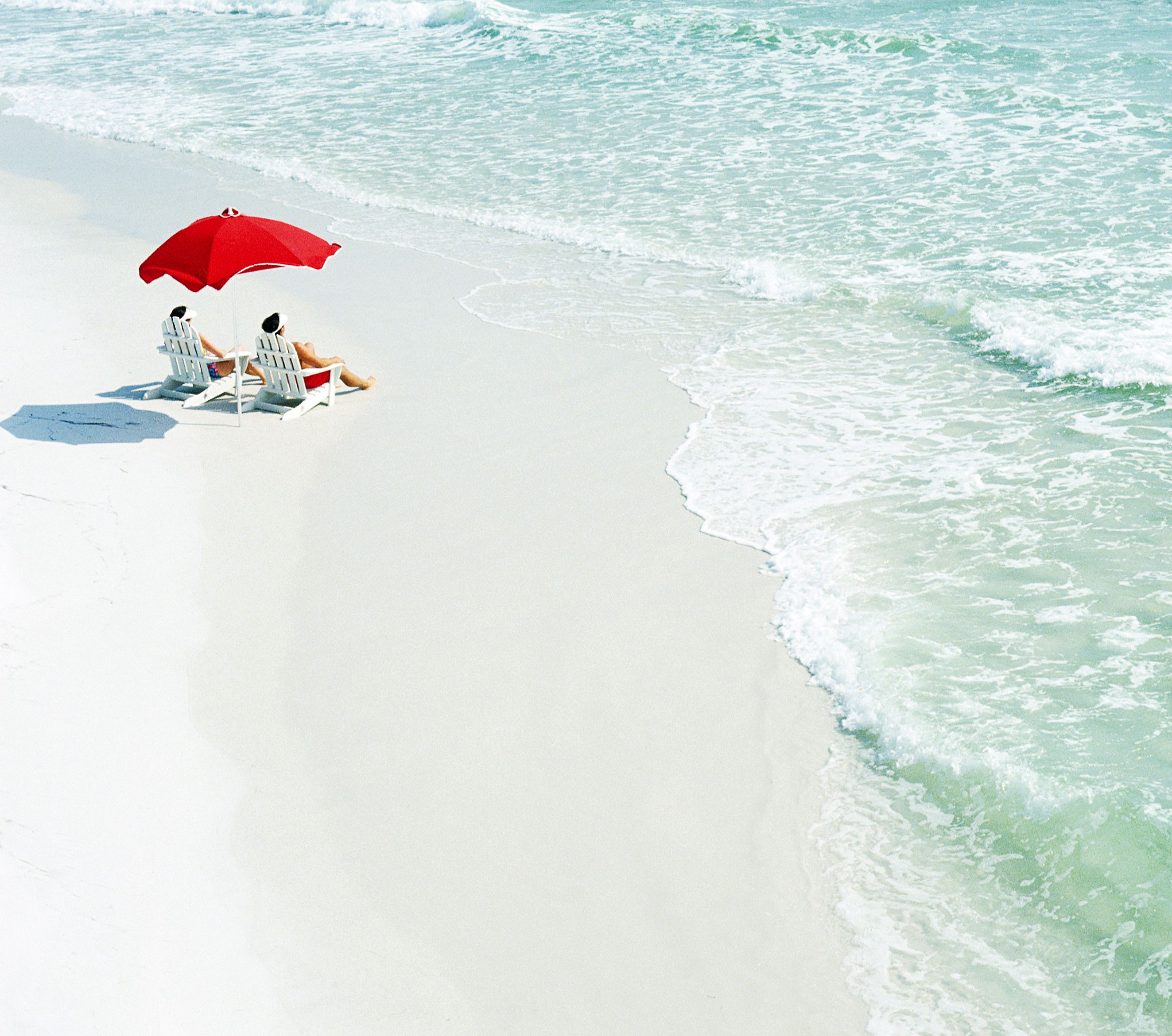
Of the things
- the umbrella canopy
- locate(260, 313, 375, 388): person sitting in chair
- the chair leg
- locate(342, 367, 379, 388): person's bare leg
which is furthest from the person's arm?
the umbrella canopy

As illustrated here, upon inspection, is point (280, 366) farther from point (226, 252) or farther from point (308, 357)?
point (226, 252)

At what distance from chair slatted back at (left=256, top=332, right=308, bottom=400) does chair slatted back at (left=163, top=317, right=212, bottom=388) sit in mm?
492

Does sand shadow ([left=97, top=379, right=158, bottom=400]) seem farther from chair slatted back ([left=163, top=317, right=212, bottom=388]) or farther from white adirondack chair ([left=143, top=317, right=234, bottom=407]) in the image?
chair slatted back ([left=163, top=317, right=212, bottom=388])

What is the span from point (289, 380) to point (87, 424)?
1.65 metres

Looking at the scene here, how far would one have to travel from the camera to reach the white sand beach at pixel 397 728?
4.59 meters

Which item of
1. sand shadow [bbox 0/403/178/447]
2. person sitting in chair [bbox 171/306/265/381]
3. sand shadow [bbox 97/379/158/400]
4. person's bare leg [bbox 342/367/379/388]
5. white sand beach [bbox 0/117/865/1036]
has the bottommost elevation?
white sand beach [bbox 0/117/865/1036]

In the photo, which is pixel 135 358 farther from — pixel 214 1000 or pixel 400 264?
pixel 214 1000

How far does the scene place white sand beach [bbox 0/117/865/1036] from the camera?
459cm

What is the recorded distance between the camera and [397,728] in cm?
604

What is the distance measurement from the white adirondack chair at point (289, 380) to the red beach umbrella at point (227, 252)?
64cm

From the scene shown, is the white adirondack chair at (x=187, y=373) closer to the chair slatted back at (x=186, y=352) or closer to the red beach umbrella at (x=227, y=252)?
the chair slatted back at (x=186, y=352)

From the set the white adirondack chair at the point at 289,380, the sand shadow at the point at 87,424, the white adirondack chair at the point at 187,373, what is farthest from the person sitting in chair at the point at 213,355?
the sand shadow at the point at 87,424

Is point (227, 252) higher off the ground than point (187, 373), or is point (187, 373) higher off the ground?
point (227, 252)

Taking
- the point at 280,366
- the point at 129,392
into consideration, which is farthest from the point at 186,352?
the point at 280,366
